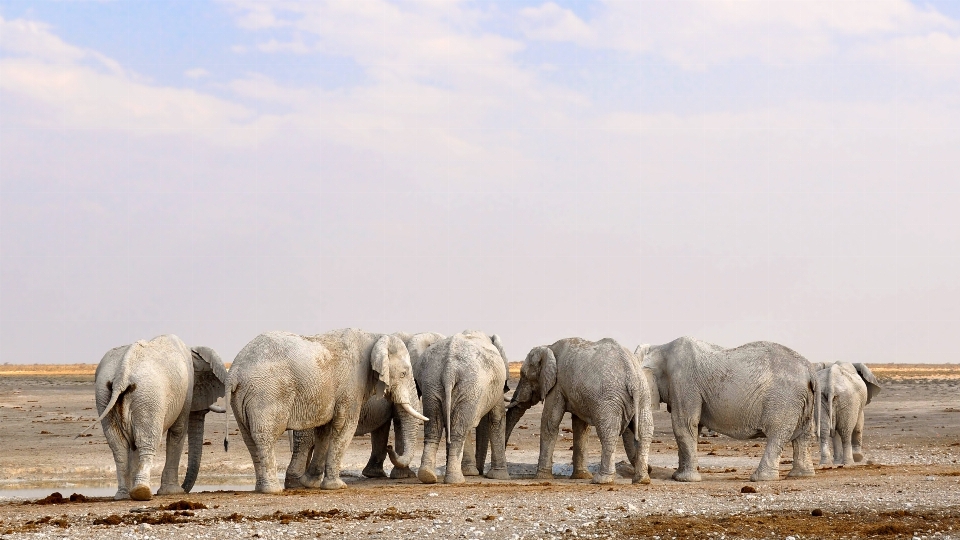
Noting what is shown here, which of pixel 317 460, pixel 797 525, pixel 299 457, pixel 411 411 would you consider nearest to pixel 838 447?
pixel 411 411

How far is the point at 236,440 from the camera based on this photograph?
27.7m

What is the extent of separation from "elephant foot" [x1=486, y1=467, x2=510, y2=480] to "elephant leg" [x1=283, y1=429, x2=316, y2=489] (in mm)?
3019

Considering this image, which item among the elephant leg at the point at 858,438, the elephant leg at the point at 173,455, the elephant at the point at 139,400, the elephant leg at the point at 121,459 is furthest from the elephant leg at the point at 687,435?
the elephant leg at the point at 121,459

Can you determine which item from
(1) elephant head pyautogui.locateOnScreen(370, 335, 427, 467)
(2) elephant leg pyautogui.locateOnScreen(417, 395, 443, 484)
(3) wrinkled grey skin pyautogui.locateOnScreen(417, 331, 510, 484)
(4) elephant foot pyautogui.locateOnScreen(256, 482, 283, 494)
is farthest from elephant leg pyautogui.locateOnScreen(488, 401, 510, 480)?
(4) elephant foot pyautogui.locateOnScreen(256, 482, 283, 494)

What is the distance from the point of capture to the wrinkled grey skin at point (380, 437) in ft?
62.3

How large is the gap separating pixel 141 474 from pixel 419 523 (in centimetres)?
453

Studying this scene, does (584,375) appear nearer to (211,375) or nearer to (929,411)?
(211,375)

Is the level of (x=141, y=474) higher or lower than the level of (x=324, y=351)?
lower

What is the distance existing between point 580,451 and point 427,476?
9.95 feet

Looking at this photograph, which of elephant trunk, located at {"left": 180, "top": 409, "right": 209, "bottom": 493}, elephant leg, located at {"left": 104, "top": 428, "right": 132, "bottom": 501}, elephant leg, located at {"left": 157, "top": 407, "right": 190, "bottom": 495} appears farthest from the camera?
elephant trunk, located at {"left": 180, "top": 409, "right": 209, "bottom": 493}

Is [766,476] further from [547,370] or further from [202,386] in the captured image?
[202,386]

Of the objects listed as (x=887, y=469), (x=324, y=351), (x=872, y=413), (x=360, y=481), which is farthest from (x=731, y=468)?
(x=872, y=413)

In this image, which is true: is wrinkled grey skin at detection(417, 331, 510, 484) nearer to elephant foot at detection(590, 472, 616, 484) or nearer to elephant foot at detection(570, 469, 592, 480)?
elephant foot at detection(570, 469, 592, 480)

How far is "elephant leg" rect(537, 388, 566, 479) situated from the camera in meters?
20.3
